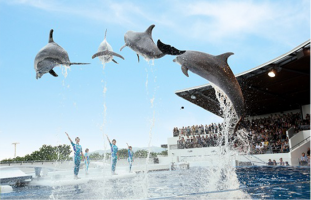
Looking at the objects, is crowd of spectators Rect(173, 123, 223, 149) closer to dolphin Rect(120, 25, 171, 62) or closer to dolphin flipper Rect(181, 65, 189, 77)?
dolphin Rect(120, 25, 171, 62)

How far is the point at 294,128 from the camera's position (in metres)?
16.8

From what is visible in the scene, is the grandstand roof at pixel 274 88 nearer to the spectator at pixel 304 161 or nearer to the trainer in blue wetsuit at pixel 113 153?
the spectator at pixel 304 161

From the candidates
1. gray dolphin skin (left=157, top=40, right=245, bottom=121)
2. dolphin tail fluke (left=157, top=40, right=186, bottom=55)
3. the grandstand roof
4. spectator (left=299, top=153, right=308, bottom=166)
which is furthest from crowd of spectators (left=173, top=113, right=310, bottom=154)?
dolphin tail fluke (left=157, top=40, right=186, bottom=55)

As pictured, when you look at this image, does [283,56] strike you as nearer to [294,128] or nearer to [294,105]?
[294,128]

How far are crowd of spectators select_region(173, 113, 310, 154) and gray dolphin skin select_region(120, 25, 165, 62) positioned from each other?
29.7ft

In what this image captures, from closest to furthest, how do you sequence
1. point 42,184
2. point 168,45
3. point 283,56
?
point 168,45
point 42,184
point 283,56

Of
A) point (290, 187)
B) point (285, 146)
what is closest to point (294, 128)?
point (285, 146)

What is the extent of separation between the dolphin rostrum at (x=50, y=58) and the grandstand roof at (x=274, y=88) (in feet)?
31.4

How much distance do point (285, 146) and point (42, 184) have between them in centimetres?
1135

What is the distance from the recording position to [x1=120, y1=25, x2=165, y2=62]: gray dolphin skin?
17.3 ft

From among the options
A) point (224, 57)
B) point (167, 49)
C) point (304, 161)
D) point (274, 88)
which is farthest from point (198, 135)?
point (167, 49)

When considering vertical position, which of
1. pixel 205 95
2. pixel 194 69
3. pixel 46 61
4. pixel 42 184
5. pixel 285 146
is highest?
pixel 205 95

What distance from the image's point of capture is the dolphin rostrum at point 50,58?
18.7 feet

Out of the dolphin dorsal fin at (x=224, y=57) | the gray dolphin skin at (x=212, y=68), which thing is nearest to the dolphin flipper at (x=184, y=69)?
the gray dolphin skin at (x=212, y=68)
